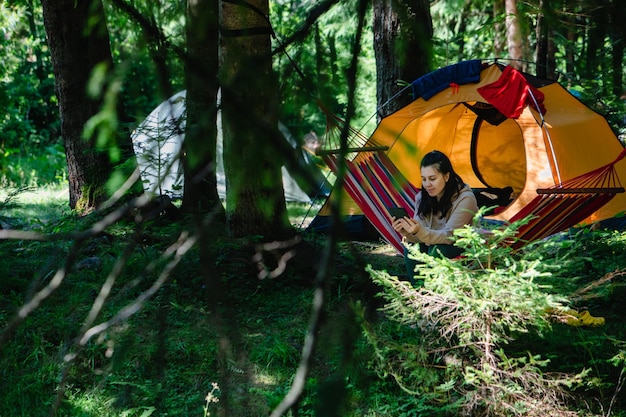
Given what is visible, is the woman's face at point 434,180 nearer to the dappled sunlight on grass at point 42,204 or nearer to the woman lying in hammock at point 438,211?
the woman lying in hammock at point 438,211

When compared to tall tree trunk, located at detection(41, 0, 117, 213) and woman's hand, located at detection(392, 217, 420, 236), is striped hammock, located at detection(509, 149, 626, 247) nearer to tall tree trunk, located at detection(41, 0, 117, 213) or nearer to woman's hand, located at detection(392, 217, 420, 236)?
woman's hand, located at detection(392, 217, 420, 236)

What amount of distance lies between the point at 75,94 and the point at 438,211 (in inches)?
107

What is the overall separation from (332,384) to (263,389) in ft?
6.36

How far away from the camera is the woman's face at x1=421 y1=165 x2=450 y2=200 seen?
10.2 ft

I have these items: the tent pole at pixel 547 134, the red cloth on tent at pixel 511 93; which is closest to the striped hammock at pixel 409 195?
the tent pole at pixel 547 134

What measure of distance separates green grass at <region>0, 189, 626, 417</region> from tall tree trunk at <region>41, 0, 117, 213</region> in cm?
83

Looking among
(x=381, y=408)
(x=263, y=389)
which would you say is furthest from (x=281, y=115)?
(x=263, y=389)

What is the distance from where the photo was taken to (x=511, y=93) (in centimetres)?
431

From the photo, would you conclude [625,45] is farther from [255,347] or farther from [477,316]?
[255,347]

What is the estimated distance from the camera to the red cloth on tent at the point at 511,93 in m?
4.29

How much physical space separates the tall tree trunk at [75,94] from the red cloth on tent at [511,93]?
2638mm

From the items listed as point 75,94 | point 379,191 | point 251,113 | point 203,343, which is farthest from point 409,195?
point 251,113

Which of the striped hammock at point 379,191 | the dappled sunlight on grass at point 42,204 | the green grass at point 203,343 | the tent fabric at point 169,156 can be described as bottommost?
the green grass at point 203,343

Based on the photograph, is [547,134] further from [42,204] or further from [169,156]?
[42,204]
